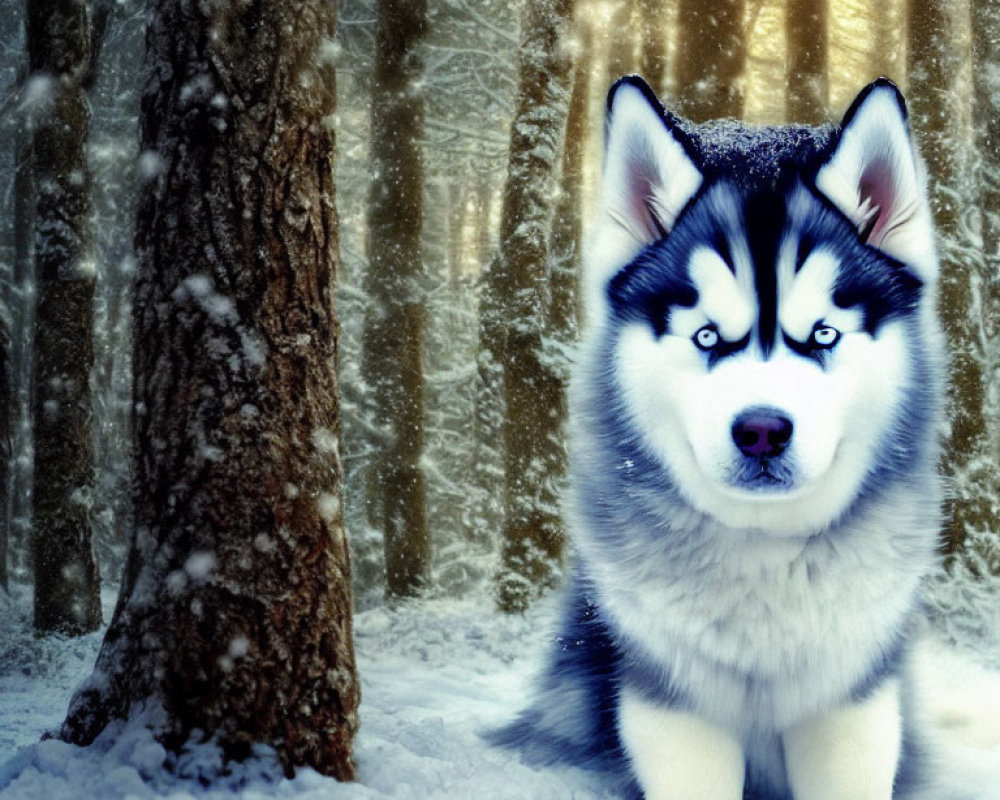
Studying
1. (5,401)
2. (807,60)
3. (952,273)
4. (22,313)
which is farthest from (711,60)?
(22,313)

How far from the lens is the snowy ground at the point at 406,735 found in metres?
2.67

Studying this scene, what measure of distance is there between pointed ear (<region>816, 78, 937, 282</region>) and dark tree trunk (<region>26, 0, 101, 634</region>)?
13.1 ft

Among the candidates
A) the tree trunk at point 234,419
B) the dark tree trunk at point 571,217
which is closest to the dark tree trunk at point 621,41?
the dark tree trunk at point 571,217

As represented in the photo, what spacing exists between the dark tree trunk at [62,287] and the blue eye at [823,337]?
3886mm

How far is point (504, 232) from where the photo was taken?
20.1ft

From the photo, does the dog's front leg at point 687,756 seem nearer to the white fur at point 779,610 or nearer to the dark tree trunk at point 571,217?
the white fur at point 779,610

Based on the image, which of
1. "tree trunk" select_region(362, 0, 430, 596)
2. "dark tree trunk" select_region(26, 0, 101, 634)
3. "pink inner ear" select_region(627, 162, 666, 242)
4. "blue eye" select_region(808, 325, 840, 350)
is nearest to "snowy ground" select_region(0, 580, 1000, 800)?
"dark tree trunk" select_region(26, 0, 101, 634)

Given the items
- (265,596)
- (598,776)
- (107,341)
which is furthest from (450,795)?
(107,341)

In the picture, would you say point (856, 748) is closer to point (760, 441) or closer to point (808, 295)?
point (760, 441)

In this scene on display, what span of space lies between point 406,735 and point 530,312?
3.14 metres

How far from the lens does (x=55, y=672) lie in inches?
154

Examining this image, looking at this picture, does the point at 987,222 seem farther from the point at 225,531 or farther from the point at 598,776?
the point at 225,531

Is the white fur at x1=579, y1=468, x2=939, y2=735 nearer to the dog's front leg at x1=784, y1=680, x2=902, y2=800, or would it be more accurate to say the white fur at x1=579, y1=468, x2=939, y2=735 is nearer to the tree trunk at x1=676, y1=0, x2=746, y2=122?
the dog's front leg at x1=784, y1=680, x2=902, y2=800

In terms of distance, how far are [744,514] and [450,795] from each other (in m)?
1.13
